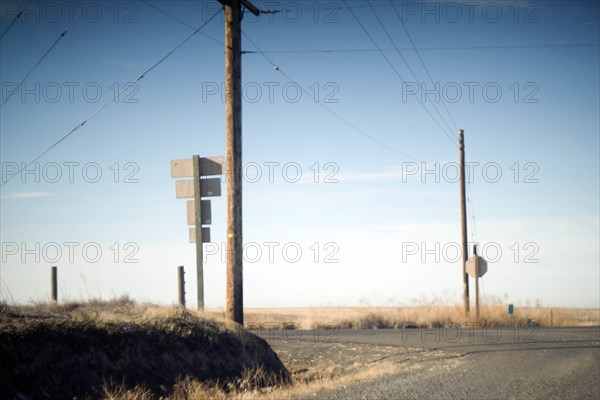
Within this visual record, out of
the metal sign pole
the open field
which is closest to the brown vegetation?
the metal sign pole

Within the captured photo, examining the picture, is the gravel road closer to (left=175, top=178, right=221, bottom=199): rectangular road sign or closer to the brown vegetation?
the brown vegetation

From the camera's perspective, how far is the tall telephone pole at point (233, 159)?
40.4 ft

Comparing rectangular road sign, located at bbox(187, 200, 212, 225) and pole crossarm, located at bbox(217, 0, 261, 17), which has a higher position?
pole crossarm, located at bbox(217, 0, 261, 17)

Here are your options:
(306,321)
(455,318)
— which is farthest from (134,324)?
(455,318)

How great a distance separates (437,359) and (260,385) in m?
4.49

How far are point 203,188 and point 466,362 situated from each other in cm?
701

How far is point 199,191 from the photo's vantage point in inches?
517

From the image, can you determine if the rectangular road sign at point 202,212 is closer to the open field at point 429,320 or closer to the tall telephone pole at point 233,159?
the tall telephone pole at point 233,159

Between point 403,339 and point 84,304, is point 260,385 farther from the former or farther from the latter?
point 403,339

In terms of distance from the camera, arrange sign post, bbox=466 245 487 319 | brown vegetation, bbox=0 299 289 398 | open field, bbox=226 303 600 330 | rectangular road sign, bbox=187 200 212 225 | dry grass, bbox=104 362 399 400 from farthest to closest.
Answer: sign post, bbox=466 245 487 319
open field, bbox=226 303 600 330
rectangular road sign, bbox=187 200 212 225
dry grass, bbox=104 362 399 400
brown vegetation, bbox=0 299 289 398

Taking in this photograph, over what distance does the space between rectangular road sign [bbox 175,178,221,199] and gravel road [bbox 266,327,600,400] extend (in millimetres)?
4438

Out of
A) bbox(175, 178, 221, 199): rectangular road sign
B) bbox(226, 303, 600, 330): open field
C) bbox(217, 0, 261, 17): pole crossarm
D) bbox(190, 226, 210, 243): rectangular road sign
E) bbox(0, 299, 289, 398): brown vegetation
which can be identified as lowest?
bbox(226, 303, 600, 330): open field

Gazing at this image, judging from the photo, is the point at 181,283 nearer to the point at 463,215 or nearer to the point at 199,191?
the point at 199,191

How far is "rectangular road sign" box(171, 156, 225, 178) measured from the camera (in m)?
13.1
